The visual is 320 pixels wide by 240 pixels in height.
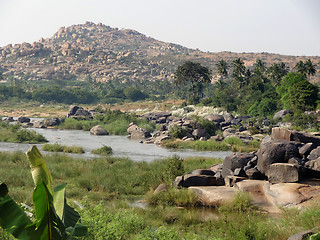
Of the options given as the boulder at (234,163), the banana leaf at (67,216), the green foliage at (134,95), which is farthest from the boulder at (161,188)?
the green foliage at (134,95)

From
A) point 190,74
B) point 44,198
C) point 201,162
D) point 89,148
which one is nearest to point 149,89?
point 190,74

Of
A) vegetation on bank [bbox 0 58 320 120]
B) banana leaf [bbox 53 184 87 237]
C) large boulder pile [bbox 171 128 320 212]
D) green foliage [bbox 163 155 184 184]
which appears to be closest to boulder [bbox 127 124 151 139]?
vegetation on bank [bbox 0 58 320 120]

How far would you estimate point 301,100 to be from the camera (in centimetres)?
5269

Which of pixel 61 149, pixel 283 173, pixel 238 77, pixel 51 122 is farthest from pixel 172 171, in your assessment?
pixel 238 77

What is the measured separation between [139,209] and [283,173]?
7464 mm

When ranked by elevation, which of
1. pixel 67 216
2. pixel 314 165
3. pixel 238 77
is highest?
pixel 238 77

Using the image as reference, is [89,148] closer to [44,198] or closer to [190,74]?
[44,198]

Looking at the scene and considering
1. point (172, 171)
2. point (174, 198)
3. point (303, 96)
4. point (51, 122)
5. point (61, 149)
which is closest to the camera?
point (174, 198)

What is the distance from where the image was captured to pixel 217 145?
3919 cm

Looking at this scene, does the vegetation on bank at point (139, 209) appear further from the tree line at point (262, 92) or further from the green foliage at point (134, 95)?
the green foliage at point (134, 95)

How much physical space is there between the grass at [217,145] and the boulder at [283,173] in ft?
62.4

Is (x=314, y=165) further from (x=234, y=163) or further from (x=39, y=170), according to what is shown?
(x=39, y=170)

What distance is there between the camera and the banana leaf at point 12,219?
14.0 feet

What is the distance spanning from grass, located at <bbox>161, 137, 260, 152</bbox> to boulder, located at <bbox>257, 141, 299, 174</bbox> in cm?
1769
